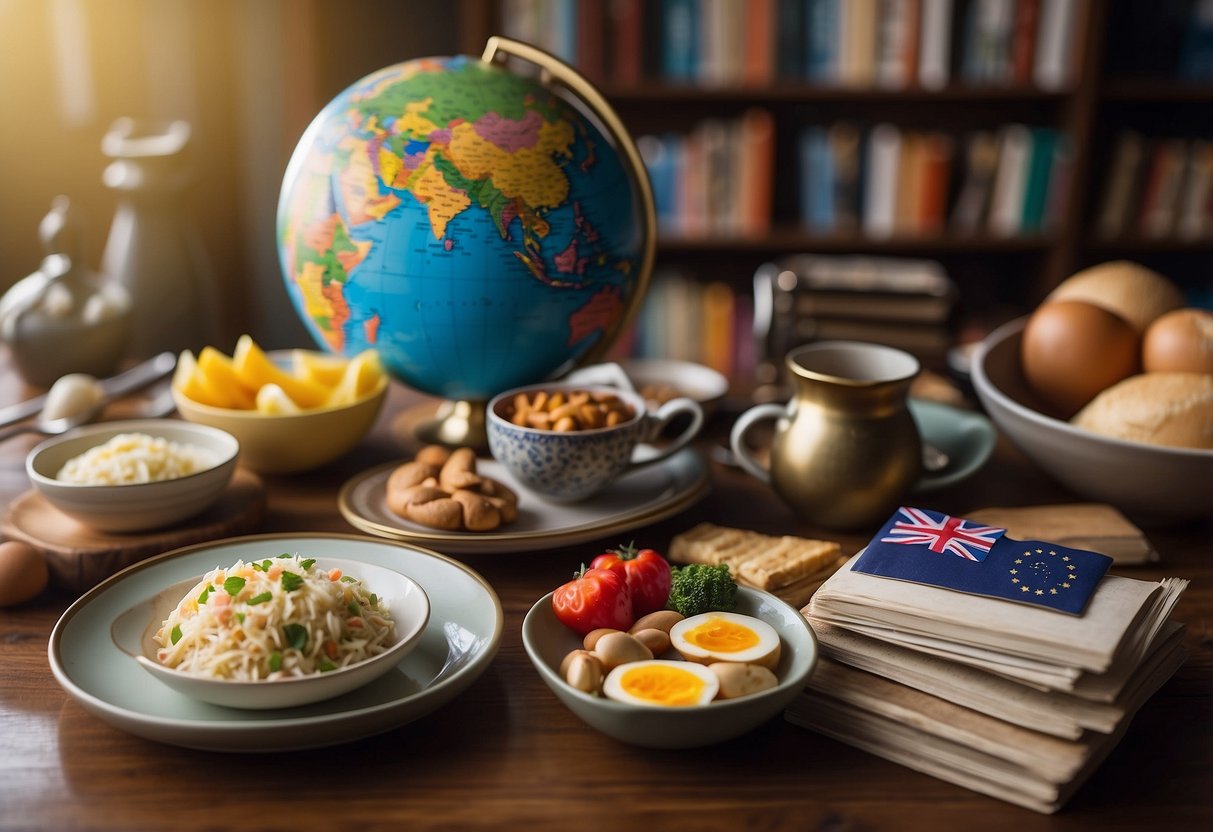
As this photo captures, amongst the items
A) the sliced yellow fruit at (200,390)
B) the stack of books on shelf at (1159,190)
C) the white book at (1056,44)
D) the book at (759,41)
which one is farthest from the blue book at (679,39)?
the sliced yellow fruit at (200,390)

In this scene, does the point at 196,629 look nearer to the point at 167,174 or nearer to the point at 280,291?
the point at 167,174

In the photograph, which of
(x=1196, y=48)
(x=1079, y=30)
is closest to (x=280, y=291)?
(x=1079, y=30)

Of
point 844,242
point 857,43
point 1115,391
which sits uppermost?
point 857,43

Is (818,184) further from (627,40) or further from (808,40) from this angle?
(627,40)

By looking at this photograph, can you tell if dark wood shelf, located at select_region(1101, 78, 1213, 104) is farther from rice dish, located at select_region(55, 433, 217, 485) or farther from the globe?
rice dish, located at select_region(55, 433, 217, 485)

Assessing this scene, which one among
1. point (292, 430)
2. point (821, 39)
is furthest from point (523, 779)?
point (821, 39)
